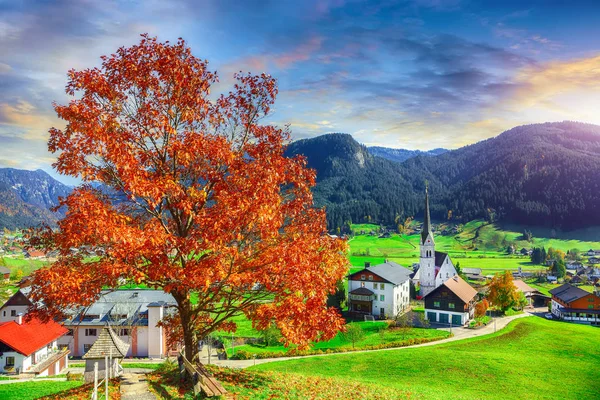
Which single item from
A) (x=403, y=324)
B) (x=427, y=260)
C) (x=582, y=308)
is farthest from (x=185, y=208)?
(x=582, y=308)

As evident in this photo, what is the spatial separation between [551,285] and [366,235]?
9669 centimetres

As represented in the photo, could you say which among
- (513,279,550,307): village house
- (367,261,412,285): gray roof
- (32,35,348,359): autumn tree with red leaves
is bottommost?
(513,279,550,307): village house

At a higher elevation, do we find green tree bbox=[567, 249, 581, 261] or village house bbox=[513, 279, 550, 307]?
green tree bbox=[567, 249, 581, 261]

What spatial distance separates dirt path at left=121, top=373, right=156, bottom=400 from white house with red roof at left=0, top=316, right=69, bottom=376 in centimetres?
2583

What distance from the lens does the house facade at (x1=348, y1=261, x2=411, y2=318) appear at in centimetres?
7081

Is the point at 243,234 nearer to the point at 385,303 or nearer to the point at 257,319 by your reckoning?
the point at 257,319

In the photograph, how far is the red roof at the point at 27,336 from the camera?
123 feet

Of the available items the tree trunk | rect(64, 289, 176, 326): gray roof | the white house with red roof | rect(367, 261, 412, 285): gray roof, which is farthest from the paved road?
the tree trunk

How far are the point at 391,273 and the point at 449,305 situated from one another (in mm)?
14676

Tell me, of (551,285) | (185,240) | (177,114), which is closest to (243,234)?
(185,240)

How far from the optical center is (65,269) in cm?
1091

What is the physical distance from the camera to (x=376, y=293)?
71875 mm

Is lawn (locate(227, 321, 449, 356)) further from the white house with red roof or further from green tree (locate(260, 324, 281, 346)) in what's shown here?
the white house with red roof

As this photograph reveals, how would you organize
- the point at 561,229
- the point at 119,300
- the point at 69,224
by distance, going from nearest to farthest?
the point at 69,224 < the point at 119,300 < the point at 561,229
